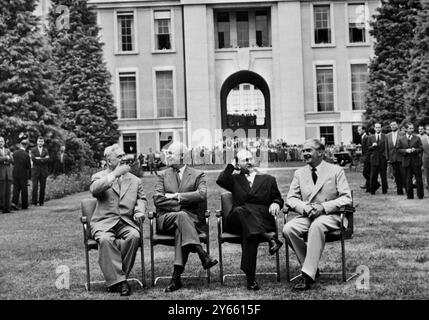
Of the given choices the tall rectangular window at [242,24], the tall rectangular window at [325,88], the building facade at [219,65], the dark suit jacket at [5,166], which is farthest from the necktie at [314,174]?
the tall rectangular window at [242,24]

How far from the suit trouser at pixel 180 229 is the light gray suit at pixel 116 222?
1.09 feet

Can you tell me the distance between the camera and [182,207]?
8.18 meters

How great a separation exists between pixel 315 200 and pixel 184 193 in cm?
152

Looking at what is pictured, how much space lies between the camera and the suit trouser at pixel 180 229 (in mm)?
7645

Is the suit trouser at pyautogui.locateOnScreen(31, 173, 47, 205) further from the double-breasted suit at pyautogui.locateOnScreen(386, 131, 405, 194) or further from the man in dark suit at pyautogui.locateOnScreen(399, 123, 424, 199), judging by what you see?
the man in dark suit at pyautogui.locateOnScreen(399, 123, 424, 199)

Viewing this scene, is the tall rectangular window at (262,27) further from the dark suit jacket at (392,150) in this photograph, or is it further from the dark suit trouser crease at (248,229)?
the dark suit trouser crease at (248,229)

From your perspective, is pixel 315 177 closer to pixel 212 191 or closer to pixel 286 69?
pixel 212 191

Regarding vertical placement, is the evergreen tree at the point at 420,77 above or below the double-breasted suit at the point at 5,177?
above

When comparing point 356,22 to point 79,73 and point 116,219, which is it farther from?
point 116,219

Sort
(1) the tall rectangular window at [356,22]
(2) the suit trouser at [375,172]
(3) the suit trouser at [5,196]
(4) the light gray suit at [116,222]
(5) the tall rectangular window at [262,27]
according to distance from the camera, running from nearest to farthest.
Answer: (4) the light gray suit at [116,222] → (3) the suit trouser at [5,196] → (2) the suit trouser at [375,172] → (1) the tall rectangular window at [356,22] → (5) the tall rectangular window at [262,27]

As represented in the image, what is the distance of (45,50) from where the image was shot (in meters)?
24.8

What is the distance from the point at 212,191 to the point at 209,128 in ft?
74.1
